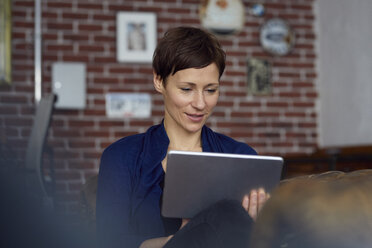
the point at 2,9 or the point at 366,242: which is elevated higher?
the point at 2,9

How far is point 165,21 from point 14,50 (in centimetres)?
123

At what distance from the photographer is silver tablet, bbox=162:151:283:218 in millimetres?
1100

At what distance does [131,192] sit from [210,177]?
433mm

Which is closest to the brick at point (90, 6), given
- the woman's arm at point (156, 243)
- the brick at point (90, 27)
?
the brick at point (90, 27)

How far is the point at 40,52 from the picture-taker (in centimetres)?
367

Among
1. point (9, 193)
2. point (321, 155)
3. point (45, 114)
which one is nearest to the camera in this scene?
point (9, 193)

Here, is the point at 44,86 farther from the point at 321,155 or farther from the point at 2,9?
the point at 321,155

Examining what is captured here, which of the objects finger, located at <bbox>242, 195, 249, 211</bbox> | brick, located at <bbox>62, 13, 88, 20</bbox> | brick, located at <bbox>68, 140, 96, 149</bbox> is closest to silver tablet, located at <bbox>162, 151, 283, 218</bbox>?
finger, located at <bbox>242, 195, 249, 211</bbox>

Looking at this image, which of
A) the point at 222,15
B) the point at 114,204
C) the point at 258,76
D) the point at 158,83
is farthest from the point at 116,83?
the point at 114,204

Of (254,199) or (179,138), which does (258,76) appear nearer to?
(179,138)

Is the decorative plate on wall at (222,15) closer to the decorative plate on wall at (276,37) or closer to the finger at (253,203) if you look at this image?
the decorative plate on wall at (276,37)

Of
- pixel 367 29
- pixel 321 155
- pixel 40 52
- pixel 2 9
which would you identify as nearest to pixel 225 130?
pixel 321 155

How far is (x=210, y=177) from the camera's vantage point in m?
1.11

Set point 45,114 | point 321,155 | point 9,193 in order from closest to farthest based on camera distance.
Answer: point 9,193 → point 45,114 → point 321,155
